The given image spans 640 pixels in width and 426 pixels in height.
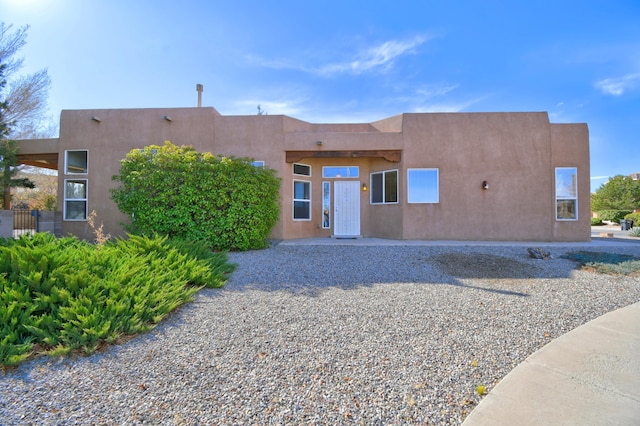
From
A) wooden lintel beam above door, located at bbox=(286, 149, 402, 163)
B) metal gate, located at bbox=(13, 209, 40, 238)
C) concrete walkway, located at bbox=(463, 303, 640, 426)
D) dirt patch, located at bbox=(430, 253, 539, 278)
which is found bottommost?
concrete walkway, located at bbox=(463, 303, 640, 426)

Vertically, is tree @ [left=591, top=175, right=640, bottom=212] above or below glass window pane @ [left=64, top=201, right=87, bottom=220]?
above

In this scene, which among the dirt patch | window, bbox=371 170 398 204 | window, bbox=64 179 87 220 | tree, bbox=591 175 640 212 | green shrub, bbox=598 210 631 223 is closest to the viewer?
the dirt patch

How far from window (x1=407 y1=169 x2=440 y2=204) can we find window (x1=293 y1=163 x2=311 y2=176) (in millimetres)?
3683

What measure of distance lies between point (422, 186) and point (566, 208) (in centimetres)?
497

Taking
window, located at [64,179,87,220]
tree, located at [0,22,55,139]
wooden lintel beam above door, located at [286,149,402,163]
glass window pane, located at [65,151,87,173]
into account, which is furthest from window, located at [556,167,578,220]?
tree, located at [0,22,55,139]

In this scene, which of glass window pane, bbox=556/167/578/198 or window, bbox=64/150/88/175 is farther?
window, bbox=64/150/88/175

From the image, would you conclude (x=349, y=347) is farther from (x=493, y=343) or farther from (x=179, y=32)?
(x=179, y=32)

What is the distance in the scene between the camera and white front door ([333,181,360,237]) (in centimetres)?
1171

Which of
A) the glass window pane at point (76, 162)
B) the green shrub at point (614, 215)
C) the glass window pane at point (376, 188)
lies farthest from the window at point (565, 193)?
the green shrub at point (614, 215)

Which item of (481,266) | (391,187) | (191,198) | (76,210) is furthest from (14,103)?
(481,266)

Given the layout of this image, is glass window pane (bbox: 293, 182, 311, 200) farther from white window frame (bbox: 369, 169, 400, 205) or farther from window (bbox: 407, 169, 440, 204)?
window (bbox: 407, 169, 440, 204)

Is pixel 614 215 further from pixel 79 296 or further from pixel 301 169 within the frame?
pixel 79 296

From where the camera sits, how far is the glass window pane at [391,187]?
35.9 feet

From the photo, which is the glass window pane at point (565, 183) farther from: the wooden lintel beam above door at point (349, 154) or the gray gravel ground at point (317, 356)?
the gray gravel ground at point (317, 356)
